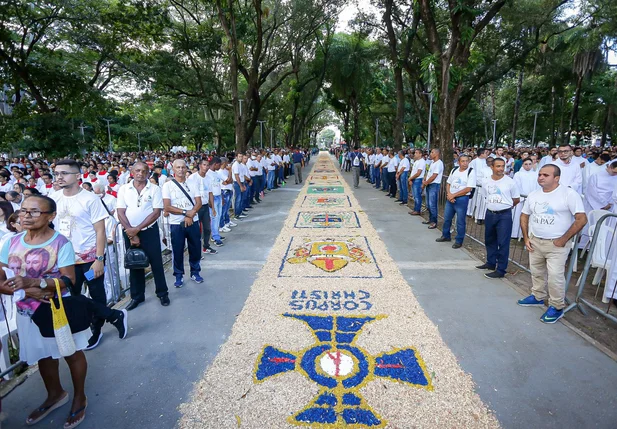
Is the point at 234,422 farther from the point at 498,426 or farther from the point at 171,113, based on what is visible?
the point at 171,113

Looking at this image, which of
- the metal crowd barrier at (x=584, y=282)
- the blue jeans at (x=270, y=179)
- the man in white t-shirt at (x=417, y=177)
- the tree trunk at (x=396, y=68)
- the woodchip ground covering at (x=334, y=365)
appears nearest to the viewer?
the woodchip ground covering at (x=334, y=365)

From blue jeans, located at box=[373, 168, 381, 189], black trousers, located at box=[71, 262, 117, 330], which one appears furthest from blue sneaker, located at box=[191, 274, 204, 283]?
blue jeans, located at box=[373, 168, 381, 189]

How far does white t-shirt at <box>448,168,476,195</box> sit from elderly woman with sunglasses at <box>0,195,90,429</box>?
6.66m

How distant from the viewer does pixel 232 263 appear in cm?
663

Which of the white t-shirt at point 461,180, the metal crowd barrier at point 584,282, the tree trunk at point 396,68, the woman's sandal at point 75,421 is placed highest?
the tree trunk at point 396,68

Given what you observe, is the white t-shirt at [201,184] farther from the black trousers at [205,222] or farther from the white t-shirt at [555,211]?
the white t-shirt at [555,211]

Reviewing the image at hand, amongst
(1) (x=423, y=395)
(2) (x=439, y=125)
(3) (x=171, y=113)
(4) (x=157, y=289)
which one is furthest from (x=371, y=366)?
(3) (x=171, y=113)

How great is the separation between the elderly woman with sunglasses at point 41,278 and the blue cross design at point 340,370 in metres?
1.45

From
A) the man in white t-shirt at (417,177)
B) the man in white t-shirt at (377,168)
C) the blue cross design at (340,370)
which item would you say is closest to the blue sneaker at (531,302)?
the blue cross design at (340,370)

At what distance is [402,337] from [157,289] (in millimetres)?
3158

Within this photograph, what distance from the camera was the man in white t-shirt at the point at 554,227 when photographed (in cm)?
Answer: 426

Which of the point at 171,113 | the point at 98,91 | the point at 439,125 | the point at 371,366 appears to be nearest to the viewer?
the point at 371,366

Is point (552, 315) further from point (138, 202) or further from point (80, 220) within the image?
point (80, 220)

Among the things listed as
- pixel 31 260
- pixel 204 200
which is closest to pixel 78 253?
pixel 31 260
